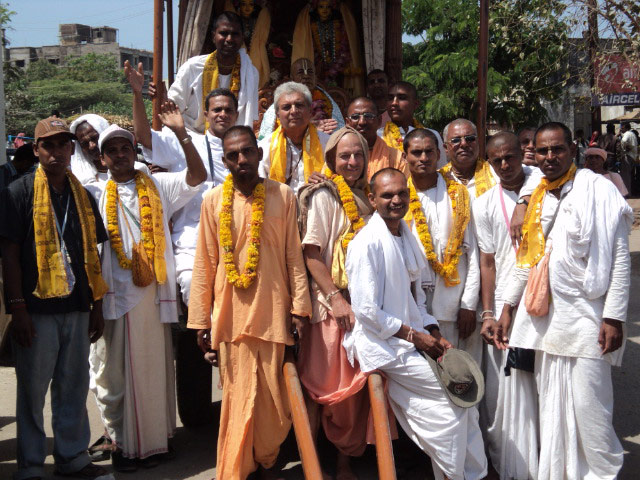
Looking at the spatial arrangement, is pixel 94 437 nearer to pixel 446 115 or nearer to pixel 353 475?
pixel 353 475

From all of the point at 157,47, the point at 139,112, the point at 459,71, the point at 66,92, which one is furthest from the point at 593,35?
the point at 66,92

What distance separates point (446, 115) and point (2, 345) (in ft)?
46.0

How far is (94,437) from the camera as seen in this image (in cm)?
521

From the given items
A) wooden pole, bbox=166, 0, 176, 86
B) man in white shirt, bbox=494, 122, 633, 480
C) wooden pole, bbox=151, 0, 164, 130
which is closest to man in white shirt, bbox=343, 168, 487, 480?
man in white shirt, bbox=494, 122, 633, 480

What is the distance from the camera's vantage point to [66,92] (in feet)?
155

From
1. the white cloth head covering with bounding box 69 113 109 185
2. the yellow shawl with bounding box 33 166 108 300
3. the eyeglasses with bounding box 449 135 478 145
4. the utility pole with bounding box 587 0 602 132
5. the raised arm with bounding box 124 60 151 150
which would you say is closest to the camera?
the yellow shawl with bounding box 33 166 108 300

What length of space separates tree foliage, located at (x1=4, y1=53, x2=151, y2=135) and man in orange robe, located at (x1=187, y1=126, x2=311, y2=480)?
111 feet

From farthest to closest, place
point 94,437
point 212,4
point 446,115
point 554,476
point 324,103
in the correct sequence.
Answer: point 446,115, point 212,4, point 324,103, point 94,437, point 554,476

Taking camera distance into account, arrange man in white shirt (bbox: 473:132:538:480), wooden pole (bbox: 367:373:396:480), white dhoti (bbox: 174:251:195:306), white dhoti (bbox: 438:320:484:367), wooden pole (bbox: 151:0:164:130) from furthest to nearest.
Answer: wooden pole (bbox: 151:0:164:130), white dhoti (bbox: 174:251:195:306), white dhoti (bbox: 438:320:484:367), man in white shirt (bbox: 473:132:538:480), wooden pole (bbox: 367:373:396:480)

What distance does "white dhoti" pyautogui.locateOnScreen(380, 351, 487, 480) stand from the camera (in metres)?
3.89

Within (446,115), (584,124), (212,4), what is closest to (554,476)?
(212,4)

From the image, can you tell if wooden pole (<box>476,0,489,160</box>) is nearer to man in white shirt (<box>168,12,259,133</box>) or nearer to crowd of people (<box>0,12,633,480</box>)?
crowd of people (<box>0,12,633,480</box>)

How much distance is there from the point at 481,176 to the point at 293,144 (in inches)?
52.2

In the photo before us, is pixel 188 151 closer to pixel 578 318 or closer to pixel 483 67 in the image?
pixel 578 318
